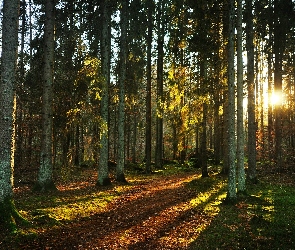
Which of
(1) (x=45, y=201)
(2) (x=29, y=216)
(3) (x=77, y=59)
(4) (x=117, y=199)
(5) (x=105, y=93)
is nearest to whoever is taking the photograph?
(2) (x=29, y=216)

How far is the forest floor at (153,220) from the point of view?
7.30 m

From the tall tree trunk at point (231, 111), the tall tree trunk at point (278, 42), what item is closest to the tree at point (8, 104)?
the tall tree trunk at point (231, 111)

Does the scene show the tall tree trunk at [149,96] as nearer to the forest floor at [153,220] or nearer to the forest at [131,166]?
the forest at [131,166]

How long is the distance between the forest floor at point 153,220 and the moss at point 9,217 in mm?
239

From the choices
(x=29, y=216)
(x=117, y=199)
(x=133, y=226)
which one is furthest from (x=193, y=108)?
(x=29, y=216)

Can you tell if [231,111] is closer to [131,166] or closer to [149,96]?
[149,96]

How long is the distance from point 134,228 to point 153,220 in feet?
3.52

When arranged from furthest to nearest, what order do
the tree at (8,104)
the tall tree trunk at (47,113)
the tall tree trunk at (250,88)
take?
1. the tall tree trunk at (250,88)
2. the tall tree trunk at (47,113)
3. the tree at (8,104)

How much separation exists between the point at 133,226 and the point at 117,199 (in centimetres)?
393

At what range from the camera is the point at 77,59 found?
68.1 feet

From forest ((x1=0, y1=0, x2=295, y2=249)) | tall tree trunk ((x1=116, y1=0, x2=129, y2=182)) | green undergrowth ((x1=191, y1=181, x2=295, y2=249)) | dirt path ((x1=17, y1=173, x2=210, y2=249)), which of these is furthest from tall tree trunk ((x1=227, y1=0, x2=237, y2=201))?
tall tree trunk ((x1=116, y1=0, x2=129, y2=182))

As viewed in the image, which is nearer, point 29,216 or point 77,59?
point 29,216

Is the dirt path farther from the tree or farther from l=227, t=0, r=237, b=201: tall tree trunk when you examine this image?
l=227, t=0, r=237, b=201: tall tree trunk

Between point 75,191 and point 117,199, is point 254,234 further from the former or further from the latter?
point 75,191
